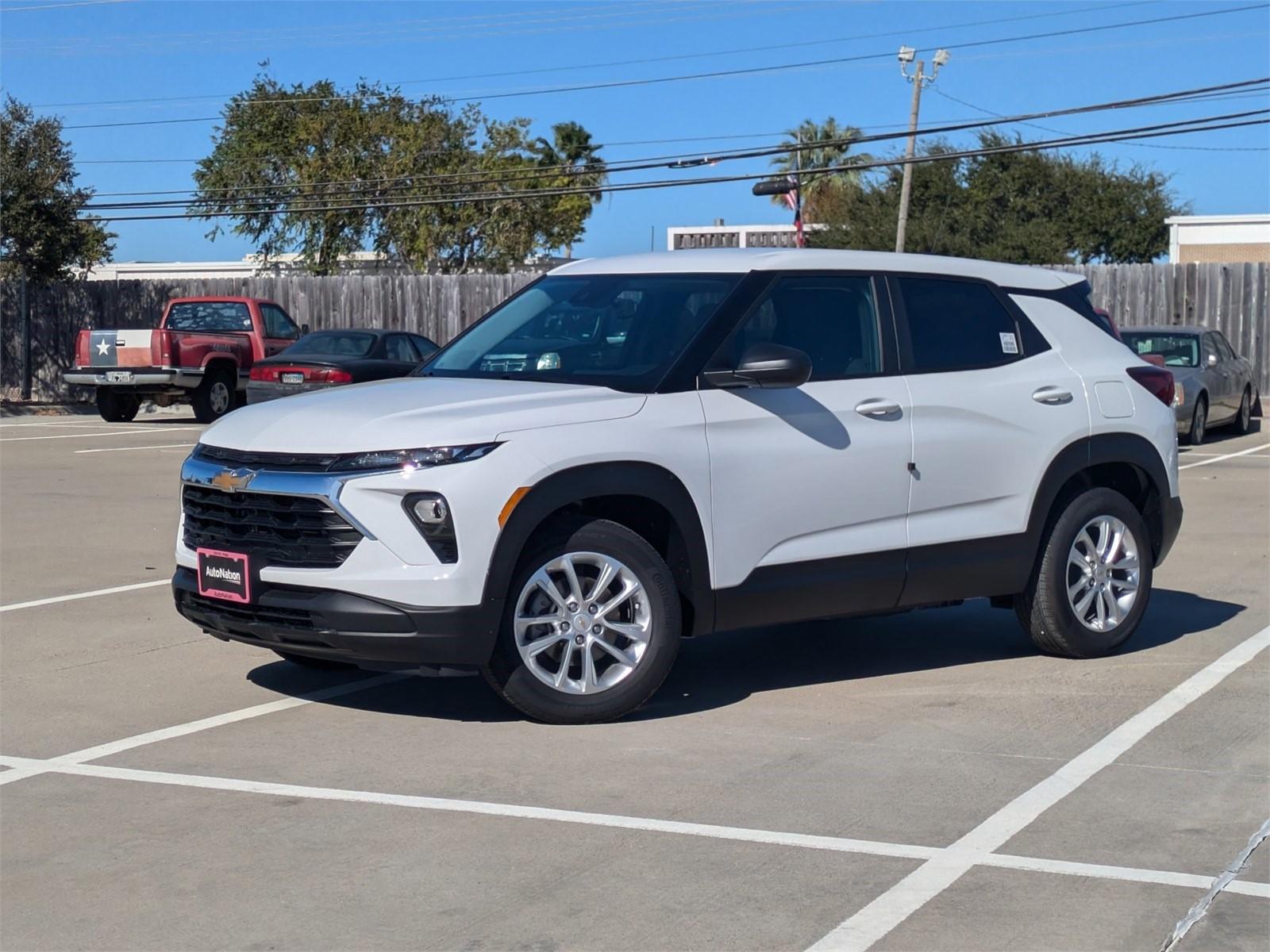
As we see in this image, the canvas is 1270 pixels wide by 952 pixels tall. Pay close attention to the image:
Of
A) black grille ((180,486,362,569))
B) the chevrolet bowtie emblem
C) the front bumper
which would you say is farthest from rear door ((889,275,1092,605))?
the chevrolet bowtie emblem

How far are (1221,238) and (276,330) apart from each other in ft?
115

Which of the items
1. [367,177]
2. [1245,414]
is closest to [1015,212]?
[367,177]

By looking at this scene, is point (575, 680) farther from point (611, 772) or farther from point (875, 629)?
point (875, 629)

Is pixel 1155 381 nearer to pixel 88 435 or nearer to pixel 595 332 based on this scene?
pixel 595 332

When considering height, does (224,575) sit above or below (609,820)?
above

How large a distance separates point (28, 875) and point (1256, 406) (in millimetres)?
23079

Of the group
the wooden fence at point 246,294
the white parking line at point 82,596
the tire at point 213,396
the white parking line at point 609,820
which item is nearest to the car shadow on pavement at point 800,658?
the white parking line at point 609,820

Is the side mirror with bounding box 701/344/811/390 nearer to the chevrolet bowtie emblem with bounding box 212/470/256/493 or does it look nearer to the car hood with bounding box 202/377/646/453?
the car hood with bounding box 202/377/646/453

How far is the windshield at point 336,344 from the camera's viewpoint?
23.6 m

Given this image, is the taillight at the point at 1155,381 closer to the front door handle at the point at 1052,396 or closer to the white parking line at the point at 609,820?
the front door handle at the point at 1052,396

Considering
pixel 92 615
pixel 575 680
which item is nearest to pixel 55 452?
pixel 92 615

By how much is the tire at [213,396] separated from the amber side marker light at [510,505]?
798 inches

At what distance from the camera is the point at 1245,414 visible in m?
24.1

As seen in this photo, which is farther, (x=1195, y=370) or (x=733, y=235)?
(x=733, y=235)
